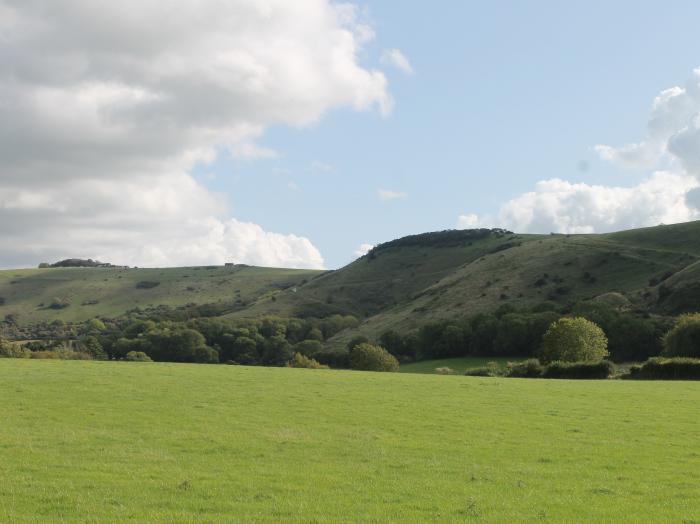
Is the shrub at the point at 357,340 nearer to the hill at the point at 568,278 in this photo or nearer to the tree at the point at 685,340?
the hill at the point at 568,278

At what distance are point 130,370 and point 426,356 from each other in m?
79.9

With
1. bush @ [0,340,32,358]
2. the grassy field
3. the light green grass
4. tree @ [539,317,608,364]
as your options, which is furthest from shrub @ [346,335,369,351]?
the grassy field

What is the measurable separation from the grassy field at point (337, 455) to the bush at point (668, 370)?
2290 centimetres

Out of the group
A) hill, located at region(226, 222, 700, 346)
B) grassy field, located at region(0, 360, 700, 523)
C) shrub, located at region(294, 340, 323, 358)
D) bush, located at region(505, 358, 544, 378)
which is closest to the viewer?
grassy field, located at region(0, 360, 700, 523)

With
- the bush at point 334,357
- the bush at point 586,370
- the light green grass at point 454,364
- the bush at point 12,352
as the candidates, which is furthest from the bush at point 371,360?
the bush at point 12,352

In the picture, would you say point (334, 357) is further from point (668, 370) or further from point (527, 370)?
point (668, 370)

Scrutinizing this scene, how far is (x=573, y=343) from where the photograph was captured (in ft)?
261

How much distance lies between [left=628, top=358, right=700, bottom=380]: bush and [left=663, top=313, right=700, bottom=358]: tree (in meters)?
17.6

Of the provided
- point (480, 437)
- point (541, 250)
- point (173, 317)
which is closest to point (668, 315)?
point (541, 250)

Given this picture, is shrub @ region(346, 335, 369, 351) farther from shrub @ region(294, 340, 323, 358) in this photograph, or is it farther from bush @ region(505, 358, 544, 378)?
bush @ region(505, 358, 544, 378)

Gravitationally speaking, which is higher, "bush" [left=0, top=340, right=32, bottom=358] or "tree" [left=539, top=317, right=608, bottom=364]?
"tree" [left=539, top=317, right=608, bottom=364]

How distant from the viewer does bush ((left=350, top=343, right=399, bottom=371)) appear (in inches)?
3829

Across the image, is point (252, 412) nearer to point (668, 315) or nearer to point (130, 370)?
point (130, 370)

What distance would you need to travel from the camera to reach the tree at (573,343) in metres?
79.3
